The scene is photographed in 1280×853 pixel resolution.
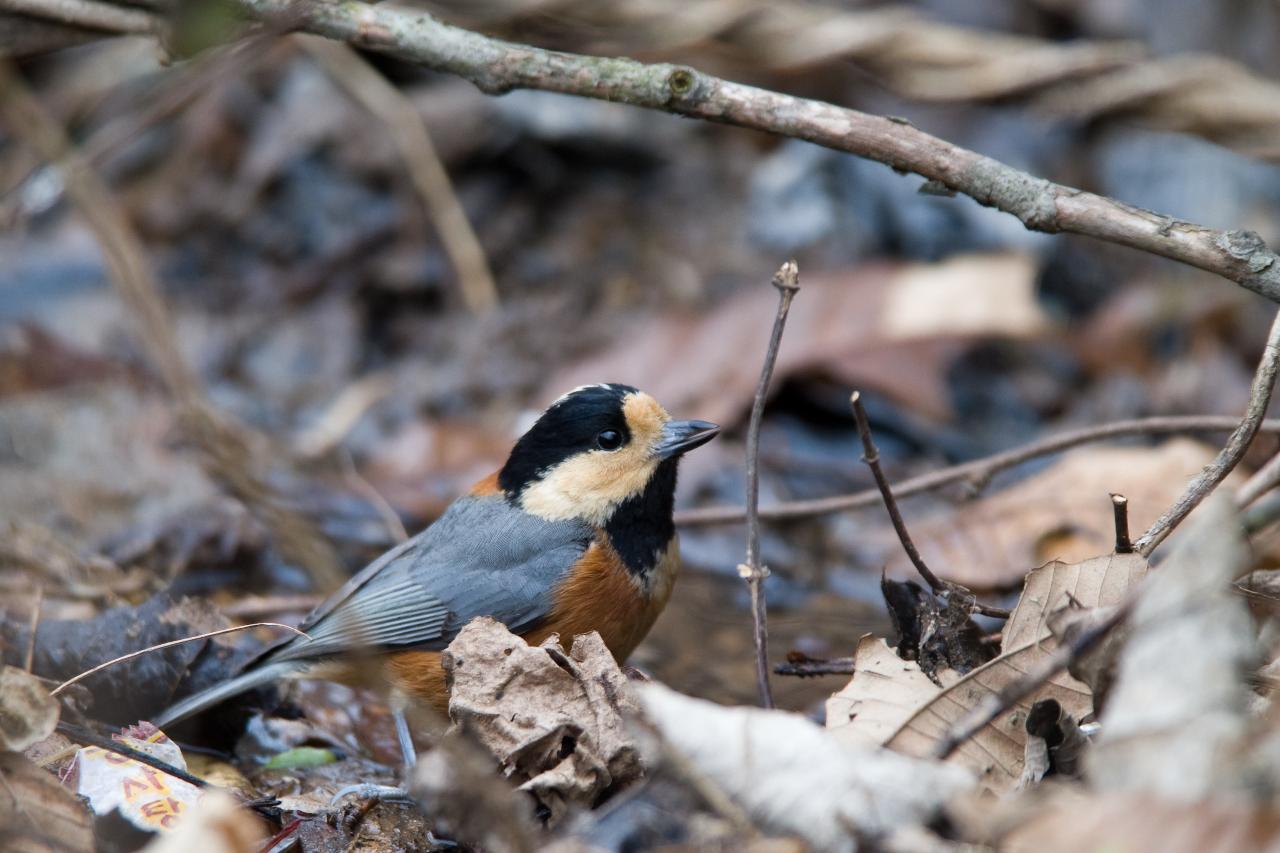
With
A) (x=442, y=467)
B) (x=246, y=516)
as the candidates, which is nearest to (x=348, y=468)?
(x=442, y=467)

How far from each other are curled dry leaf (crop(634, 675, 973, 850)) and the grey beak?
2.16 meters

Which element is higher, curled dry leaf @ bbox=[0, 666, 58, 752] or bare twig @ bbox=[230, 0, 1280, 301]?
bare twig @ bbox=[230, 0, 1280, 301]

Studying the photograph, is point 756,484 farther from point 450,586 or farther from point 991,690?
point 450,586

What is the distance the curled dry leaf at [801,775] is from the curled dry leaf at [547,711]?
1.71ft

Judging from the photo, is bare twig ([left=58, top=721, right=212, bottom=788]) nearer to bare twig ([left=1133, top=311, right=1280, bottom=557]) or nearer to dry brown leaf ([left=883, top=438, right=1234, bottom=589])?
bare twig ([left=1133, top=311, right=1280, bottom=557])

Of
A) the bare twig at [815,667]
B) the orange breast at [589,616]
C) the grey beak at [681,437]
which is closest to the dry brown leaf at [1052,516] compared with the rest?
the grey beak at [681,437]

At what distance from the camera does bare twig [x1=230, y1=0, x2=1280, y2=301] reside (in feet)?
9.90

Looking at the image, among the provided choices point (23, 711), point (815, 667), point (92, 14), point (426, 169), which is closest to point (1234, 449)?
point (815, 667)

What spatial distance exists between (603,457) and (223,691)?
1.42 metres

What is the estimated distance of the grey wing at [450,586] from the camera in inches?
163

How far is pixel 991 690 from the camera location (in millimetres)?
2832

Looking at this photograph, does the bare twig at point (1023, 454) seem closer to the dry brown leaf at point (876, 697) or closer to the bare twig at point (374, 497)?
the dry brown leaf at point (876, 697)

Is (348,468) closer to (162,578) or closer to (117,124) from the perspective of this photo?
(162,578)

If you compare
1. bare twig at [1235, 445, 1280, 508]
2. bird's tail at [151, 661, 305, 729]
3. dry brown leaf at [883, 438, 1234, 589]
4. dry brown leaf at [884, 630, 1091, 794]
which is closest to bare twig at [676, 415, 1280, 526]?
dry brown leaf at [883, 438, 1234, 589]
